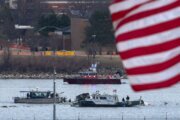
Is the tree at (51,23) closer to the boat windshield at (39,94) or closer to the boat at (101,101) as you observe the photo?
the boat windshield at (39,94)

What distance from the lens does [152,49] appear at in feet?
35.1

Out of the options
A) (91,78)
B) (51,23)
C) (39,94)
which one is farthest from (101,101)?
(51,23)

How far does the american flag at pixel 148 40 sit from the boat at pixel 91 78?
76.6 metres

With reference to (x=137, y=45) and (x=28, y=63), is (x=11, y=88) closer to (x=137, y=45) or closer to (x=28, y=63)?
(x=28, y=63)

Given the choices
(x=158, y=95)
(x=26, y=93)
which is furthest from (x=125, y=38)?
(x=158, y=95)

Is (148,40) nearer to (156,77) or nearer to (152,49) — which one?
(152,49)

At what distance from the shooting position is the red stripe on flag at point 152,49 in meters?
10.7

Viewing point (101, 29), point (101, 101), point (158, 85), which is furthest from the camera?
point (101, 29)

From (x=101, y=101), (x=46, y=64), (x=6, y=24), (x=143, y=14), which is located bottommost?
(x=143, y=14)

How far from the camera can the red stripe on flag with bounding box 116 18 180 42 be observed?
10.7 meters

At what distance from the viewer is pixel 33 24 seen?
108 m

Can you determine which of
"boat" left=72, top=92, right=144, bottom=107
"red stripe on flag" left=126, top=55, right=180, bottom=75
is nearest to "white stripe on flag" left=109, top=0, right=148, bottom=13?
"red stripe on flag" left=126, top=55, right=180, bottom=75

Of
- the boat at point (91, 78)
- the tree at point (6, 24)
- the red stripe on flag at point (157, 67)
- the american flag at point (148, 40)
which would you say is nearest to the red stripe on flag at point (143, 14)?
the american flag at point (148, 40)

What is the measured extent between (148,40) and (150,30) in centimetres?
9
